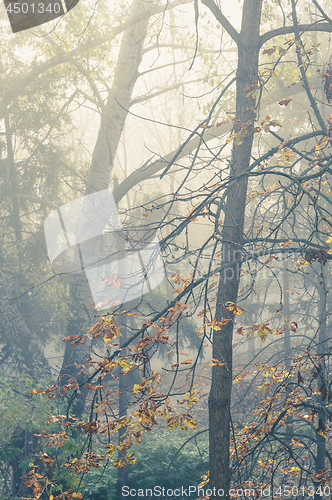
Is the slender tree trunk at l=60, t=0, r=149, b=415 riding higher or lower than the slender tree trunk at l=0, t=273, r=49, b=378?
higher

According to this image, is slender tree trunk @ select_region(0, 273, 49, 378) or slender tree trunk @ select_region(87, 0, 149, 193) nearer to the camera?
slender tree trunk @ select_region(87, 0, 149, 193)

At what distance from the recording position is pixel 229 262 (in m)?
3.80

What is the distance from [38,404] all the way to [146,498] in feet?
11.0

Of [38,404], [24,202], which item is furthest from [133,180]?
[38,404]

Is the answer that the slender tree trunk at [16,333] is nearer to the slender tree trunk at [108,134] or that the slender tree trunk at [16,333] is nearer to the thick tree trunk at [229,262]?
the slender tree trunk at [108,134]

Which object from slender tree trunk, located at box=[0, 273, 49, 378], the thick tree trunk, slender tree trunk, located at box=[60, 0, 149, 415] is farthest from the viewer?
slender tree trunk, located at box=[0, 273, 49, 378]

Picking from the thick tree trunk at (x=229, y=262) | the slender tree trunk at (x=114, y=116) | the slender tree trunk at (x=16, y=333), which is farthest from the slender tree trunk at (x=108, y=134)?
the thick tree trunk at (x=229, y=262)

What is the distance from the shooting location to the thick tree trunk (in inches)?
144

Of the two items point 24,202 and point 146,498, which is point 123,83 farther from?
point 146,498

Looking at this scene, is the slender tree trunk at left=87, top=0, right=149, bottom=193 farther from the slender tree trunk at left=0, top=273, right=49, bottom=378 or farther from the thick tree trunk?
the thick tree trunk

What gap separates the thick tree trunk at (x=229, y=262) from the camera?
3658 millimetres

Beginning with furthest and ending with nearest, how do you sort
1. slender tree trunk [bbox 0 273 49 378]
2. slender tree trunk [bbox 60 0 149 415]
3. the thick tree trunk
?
slender tree trunk [bbox 0 273 49 378] → slender tree trunk [bbox 60 0 149 415] → the thick tree trunk

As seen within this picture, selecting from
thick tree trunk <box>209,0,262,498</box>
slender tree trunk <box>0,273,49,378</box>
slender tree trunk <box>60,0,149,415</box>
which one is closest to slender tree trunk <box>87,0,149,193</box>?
slender tree trunk <box>60,0,149,415</box>

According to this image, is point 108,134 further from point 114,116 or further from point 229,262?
point 229,262
